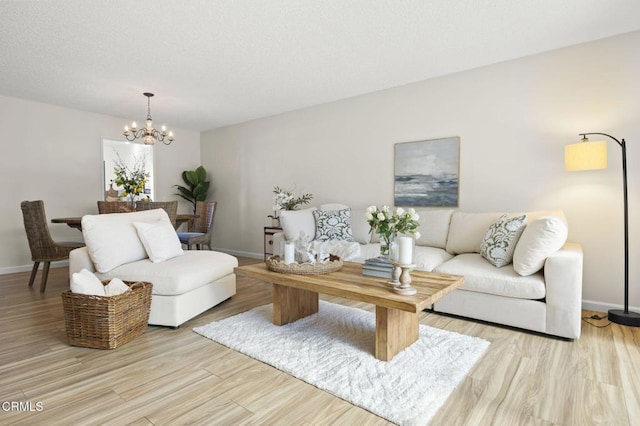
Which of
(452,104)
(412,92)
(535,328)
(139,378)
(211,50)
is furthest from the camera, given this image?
(412,92)

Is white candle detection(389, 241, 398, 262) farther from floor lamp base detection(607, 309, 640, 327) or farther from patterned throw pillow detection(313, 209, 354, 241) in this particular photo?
floor lamp base detection(607, 309, 640, 327)

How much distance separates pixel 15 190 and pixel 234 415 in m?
5.15

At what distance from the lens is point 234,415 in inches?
62.5

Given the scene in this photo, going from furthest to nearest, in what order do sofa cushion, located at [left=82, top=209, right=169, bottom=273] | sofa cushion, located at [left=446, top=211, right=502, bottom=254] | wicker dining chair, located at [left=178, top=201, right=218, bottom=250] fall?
1. wicker dining chair, located at [left=178, top=201, right=218, bottom=250]
2. sofa cushion, located at [left=446, top=211, right=502, bottom=254]
3. sofa cushion, located at [left=82, top=209, right=169, bottom=273]

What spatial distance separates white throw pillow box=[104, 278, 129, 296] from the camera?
95.0 inches

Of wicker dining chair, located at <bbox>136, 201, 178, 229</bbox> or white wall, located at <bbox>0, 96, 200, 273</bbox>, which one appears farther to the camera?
white wall, located at <bbox>0, 96, 200, 273</bbox>

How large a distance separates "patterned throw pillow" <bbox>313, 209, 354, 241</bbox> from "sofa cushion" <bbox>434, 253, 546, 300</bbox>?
139 centimetres

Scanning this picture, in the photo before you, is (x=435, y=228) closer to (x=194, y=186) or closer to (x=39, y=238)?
(x=39, y=238)

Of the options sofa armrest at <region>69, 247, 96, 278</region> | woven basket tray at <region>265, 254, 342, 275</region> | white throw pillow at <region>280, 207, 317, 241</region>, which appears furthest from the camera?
white throw pillow at <region>280, 207, 317, 241</region>

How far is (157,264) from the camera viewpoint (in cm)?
287

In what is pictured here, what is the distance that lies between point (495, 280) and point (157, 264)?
2.76 meters

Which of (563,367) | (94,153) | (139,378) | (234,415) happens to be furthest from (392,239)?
(94,153)

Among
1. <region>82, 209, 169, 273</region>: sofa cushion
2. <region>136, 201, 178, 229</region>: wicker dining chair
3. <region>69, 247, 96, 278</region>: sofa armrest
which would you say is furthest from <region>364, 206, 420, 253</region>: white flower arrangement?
<region>136, 201, 178, 229</region>: wicker dining chair

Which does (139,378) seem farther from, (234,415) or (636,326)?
(636,326)
